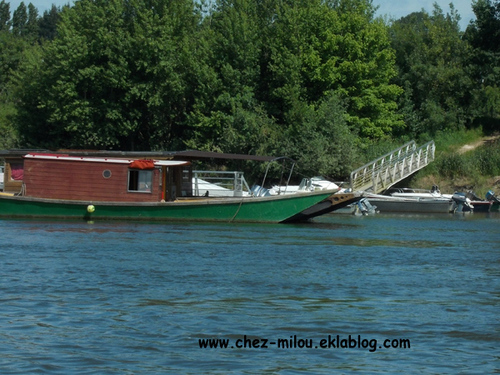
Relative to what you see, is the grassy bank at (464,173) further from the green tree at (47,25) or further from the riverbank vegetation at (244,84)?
the green tree at (47,25)

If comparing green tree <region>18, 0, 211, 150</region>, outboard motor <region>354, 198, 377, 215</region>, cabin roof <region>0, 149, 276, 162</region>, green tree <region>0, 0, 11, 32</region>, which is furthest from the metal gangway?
green tree <region>0, 0, 11, 32</region>

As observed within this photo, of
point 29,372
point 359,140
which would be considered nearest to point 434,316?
point 29,372

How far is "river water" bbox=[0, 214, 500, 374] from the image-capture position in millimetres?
9414

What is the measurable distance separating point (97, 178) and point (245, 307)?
1829cm

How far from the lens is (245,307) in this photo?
484 inches

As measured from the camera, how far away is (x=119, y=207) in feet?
95.6

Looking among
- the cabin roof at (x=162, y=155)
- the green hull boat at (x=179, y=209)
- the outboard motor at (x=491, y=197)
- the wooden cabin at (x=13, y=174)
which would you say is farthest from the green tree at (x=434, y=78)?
the wooden cabin at (x=13, y=174)

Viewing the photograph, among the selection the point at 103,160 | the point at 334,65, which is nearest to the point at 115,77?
the point at 334,65

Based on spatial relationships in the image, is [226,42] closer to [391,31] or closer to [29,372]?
[391,31]

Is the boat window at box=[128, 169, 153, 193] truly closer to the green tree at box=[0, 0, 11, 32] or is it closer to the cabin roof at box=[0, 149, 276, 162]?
the cabin roof at box=[0, 149, 276, 162]

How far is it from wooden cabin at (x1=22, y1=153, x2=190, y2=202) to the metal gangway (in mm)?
15625

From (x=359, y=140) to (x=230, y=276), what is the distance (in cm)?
3656

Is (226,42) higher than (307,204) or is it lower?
higher

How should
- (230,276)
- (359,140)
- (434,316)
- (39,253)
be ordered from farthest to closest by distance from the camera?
1. (359,140)
2. (39,253)
3. (230,276)
4. (434,316)
